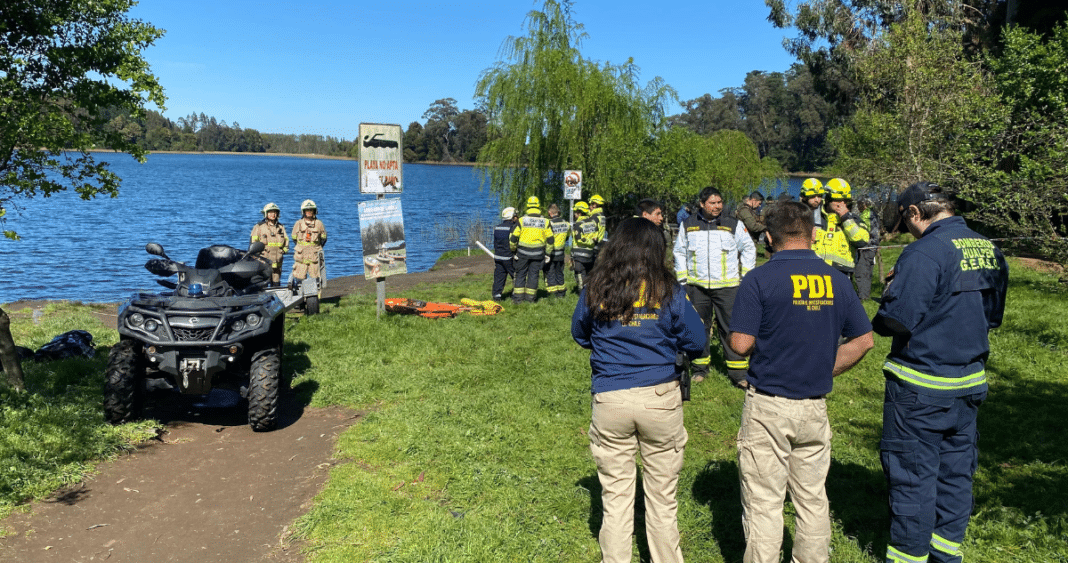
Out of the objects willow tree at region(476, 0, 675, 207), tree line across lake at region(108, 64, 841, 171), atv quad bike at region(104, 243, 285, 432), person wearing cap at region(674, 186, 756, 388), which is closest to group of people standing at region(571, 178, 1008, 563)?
person wearing cap at region(674, 186, 756, 388)

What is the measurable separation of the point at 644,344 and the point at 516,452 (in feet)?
8.72

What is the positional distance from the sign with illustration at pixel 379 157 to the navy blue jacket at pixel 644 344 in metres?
7.82

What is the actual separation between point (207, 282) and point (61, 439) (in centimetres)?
186

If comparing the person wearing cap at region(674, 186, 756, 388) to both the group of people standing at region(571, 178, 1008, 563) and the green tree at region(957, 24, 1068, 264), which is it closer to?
the green tree at region(957, 24, 1068, 264)

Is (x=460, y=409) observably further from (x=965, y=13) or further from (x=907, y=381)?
(x=965, y=13)

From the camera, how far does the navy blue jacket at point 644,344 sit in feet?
12.5

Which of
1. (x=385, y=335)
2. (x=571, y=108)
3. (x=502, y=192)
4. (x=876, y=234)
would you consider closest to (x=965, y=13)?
(x=571, y=108)

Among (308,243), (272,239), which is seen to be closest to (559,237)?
(308,243)

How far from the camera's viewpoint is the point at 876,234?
37.5ft

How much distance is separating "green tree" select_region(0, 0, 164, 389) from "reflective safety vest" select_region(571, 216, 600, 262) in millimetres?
7109

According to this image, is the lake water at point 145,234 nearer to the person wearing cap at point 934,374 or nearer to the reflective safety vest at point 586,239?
the reflective safety vest at point 586,239

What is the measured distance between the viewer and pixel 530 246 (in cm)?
1249

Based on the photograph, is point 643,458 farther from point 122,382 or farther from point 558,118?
point 558,118

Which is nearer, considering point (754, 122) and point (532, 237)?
point (532, 237)
